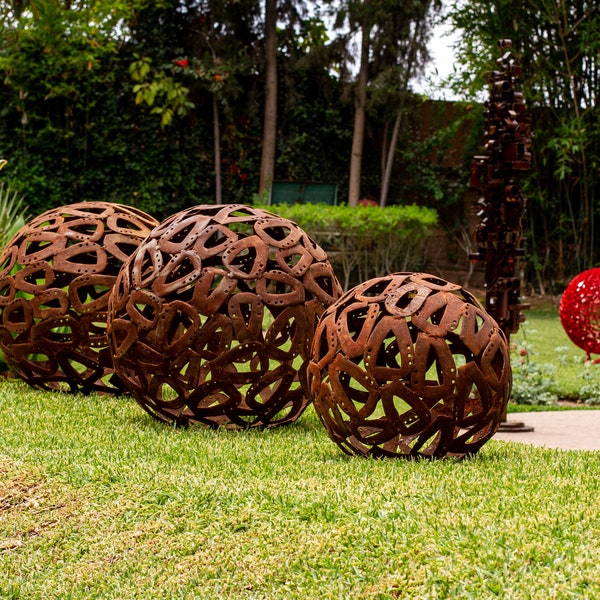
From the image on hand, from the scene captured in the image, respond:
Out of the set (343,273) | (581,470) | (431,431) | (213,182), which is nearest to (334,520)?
(431,431)

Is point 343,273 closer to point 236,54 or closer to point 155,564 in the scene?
point 236,54

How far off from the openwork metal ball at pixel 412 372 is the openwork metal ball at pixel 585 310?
13.6ft

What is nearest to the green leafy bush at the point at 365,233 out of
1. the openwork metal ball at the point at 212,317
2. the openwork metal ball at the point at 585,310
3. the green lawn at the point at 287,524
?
the openwork metal ball at the point at 585,310

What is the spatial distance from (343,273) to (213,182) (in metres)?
3.07

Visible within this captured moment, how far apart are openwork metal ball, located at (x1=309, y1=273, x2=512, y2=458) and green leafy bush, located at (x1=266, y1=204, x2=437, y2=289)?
9800mm

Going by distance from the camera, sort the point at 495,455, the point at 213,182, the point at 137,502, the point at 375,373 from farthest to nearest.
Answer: the point at 213,182, the point at 495,455, the point at 375,373, the point at 137,502

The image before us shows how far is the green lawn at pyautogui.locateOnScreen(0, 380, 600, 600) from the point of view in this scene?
2.86 meters

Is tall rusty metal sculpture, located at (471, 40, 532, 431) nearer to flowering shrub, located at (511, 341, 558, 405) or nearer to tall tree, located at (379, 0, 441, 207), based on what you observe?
flowering shrub, located at (511, 341, 558, 405)

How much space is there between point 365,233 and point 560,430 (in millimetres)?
8629

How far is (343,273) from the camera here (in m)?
15.3

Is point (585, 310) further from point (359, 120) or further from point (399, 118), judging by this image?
point (399, 118)

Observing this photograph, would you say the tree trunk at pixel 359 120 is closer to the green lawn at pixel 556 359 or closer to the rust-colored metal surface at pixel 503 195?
the green lawn at pixel 556 359

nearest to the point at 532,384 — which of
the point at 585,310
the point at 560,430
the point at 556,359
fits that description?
the point at 585,310

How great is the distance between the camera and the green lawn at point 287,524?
9.39 feet
